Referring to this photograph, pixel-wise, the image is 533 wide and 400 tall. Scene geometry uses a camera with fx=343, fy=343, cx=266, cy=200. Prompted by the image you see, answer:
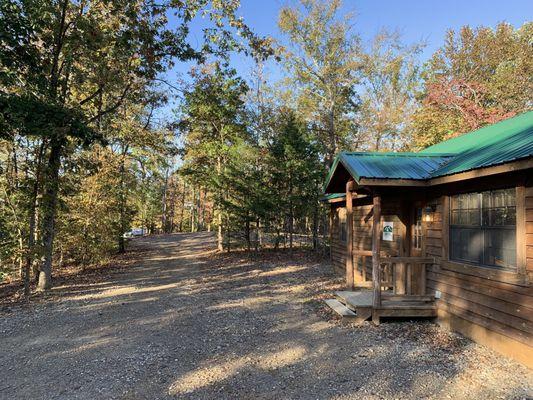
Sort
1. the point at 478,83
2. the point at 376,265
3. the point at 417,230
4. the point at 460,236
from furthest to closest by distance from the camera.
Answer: the point at 478,83, the point at 417,230, the point at 376,265, the point at 460,236

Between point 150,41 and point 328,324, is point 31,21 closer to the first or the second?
point 150,41

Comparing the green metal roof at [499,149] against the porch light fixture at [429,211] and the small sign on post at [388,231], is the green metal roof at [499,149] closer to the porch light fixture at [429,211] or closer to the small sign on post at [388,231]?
the porch light fixture at [429,211]

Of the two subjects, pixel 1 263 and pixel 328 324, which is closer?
pixel 328 324

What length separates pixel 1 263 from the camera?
9.04 m

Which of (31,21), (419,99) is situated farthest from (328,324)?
(419,99)

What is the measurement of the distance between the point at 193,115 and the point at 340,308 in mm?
15424

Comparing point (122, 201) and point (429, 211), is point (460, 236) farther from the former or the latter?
point (122, 201)

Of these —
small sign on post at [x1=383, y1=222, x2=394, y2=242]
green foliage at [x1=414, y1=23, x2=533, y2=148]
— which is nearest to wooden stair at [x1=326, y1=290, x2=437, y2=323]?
small sign on post at [x1=383, y1=222, x2=394, y2=242]

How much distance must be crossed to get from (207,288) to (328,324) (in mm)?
4842

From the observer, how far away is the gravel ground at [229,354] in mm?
4305

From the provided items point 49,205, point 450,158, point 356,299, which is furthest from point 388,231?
point 49,205

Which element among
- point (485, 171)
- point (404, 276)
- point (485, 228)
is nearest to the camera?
point (485, 171)

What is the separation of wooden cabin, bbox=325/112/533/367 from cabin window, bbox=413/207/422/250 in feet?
0.08

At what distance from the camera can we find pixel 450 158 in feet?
24.2
